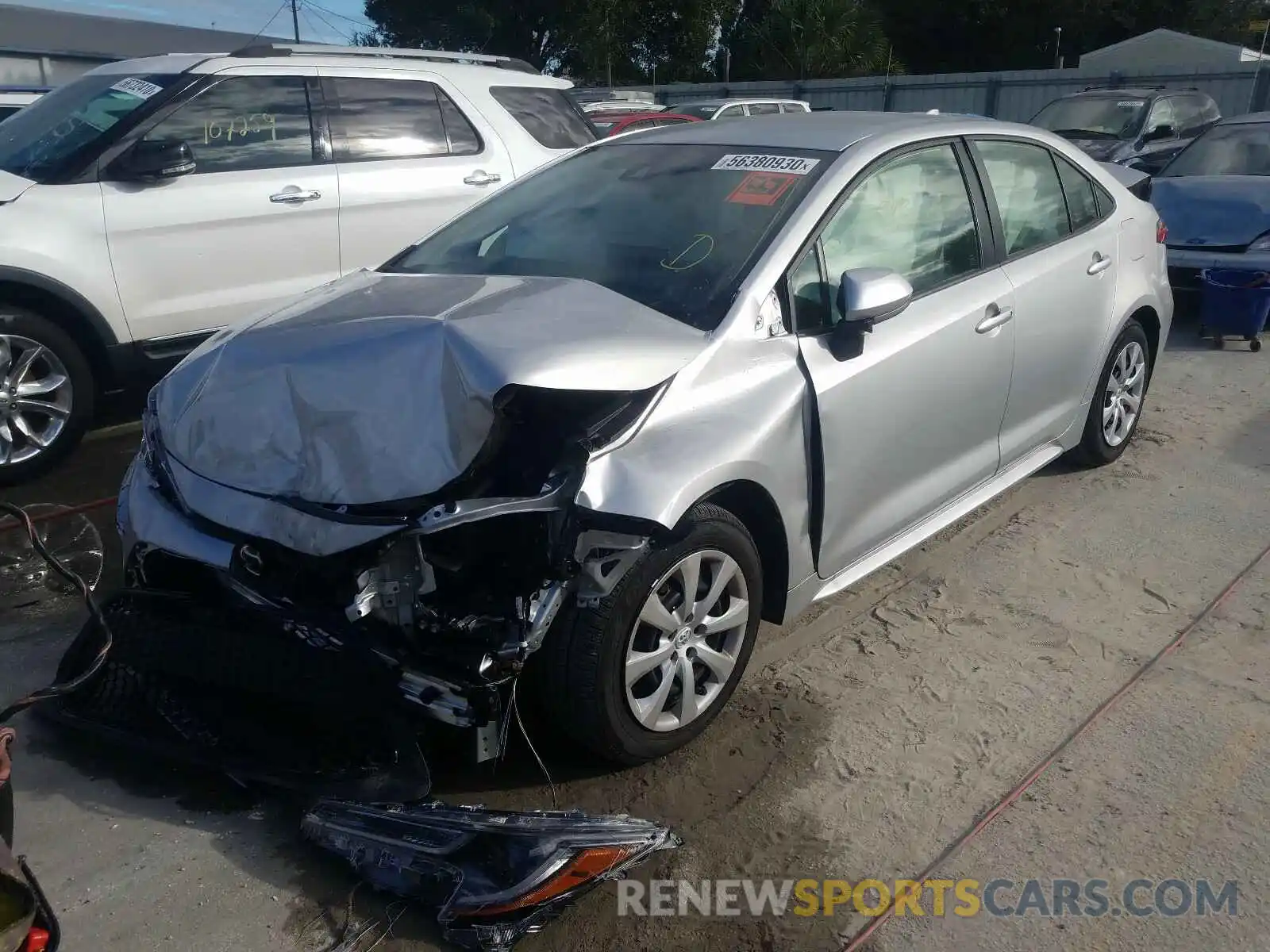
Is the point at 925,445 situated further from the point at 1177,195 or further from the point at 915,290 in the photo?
the point at 1177,195

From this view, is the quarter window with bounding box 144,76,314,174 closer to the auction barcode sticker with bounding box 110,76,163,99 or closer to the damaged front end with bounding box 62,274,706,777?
the auction barcode sticker with bounding box 110,76,163,99

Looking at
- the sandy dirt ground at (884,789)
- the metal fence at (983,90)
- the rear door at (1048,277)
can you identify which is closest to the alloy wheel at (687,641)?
the sandy dirt ground at (884,789)

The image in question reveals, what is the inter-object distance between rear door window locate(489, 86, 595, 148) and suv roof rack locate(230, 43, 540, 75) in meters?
0.18

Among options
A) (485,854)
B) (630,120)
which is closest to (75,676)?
(485,854)

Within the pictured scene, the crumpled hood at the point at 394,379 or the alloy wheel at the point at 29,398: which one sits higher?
the crumpled hood at the point at 394,379

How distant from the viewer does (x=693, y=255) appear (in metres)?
3.43

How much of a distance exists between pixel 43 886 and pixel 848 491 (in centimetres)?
243

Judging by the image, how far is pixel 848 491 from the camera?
3426mm

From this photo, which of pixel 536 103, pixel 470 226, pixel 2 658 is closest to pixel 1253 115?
pixel 536 103

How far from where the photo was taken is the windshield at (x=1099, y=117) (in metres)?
13.4

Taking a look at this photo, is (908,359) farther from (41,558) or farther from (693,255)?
(41,558)

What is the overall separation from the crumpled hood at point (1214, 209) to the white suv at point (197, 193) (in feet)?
16.8

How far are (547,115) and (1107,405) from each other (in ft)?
12.7

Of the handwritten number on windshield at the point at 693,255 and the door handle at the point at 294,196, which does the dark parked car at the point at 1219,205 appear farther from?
the door handle at the point at 294,196
